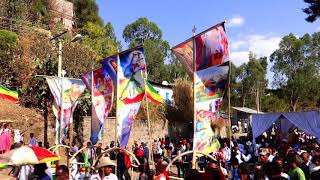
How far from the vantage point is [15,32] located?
137 ft

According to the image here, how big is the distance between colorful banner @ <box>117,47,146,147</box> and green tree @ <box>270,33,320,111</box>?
172 ft

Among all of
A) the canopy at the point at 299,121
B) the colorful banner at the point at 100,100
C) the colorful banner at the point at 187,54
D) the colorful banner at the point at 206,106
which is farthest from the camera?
the canopy at the point at 299,121

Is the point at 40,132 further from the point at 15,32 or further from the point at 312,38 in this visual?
the point at 312,38

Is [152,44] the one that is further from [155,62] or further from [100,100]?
[100,100]

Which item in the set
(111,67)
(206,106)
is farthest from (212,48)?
(111,67)

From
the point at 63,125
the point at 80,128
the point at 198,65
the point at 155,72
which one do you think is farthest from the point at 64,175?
the point at 155,72

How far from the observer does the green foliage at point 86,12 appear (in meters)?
57.7

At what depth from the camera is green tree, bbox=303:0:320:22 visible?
88.2 ft

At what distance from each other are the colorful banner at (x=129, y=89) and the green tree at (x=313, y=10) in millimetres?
15490

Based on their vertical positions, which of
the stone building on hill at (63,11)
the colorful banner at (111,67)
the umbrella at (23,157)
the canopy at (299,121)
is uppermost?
the stone building on hill at (63,11)

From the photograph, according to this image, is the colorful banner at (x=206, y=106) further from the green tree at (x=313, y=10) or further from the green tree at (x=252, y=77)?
the green tree at (x=252, y=77)

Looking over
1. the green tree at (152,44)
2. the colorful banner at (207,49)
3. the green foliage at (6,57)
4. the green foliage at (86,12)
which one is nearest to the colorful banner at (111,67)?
the colorful banner at (207,49)

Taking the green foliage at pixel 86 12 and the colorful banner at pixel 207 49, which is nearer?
the colorful banner at pixel 207 49

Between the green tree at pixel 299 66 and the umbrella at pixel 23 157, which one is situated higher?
the green tree at pixel 299 66
